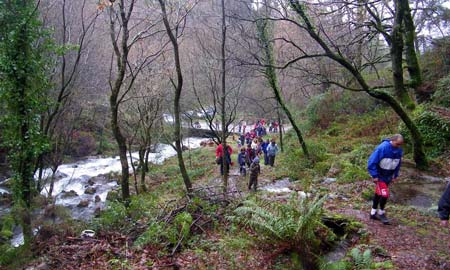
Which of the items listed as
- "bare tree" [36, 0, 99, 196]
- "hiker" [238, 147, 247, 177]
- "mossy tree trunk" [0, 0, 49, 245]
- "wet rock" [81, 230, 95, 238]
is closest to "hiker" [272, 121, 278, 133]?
"hiker" [238, 147, 247, 177]

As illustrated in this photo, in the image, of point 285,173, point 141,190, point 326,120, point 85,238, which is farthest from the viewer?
point 326,120

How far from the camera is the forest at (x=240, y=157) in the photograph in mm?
5547

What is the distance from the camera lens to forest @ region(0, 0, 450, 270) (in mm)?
5547

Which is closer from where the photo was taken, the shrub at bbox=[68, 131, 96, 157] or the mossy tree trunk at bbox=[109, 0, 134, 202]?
the mossy tree trunk at bbox=[109, 0, 134, 202]

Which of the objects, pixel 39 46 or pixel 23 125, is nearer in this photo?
pixel 23 125

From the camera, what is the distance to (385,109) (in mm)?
17828

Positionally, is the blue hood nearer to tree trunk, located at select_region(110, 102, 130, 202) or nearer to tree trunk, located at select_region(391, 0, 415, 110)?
tree trunk, located at select_region(391, 0, 415, 110)

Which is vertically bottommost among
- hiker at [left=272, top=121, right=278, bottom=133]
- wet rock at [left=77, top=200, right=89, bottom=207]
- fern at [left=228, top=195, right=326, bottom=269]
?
wet rock at [left=77, top=200, right=89, bottom=207]

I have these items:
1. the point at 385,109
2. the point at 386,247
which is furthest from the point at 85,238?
the point at 385,109

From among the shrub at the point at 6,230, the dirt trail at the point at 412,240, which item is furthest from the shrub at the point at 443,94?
the shrub at the point at 6,230

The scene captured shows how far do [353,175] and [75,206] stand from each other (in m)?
14.0

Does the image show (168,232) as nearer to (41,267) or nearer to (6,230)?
(41,267)

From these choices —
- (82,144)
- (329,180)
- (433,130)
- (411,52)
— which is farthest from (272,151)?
(82,144)

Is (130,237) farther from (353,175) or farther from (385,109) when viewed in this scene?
(385,109)
